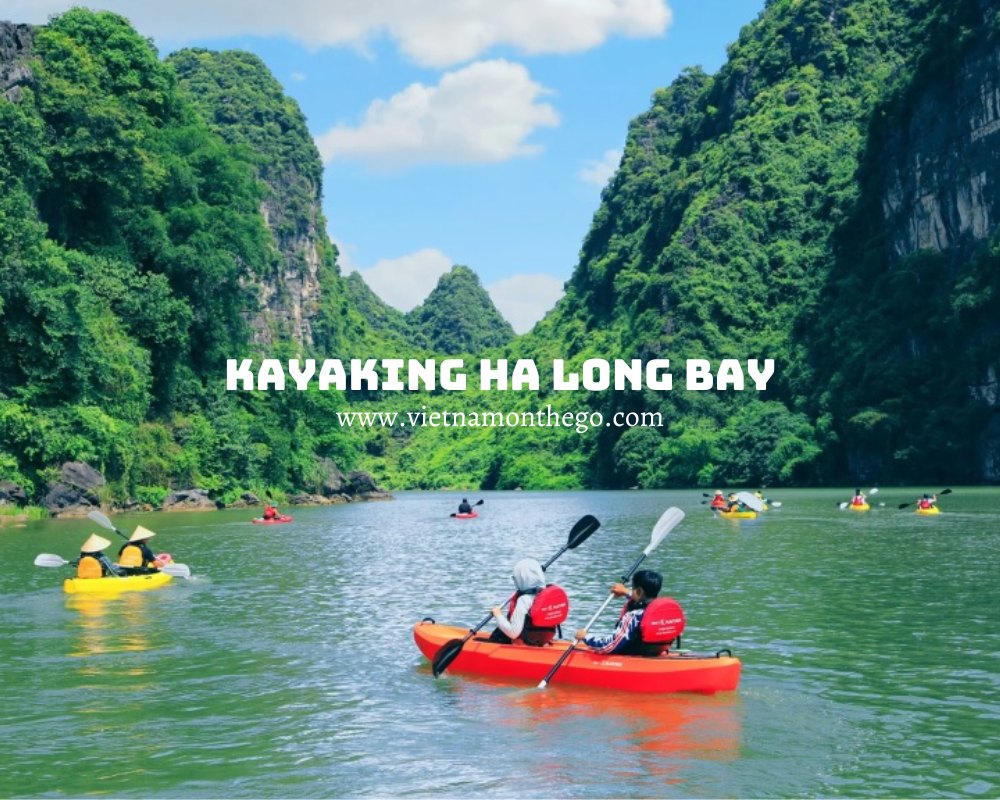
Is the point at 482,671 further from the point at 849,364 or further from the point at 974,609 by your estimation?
the point at 849,364

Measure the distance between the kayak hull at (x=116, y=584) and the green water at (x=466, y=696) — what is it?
29cm

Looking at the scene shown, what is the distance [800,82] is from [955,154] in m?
44.4

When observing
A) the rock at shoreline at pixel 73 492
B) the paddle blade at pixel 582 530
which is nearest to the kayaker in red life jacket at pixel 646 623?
the paddle blade at pixel 582 530

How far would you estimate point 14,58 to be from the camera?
4425 centimetres

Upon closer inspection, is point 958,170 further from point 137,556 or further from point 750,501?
point 137,556

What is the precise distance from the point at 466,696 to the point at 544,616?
49.2 inches

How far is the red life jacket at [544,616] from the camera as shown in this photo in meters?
12.1

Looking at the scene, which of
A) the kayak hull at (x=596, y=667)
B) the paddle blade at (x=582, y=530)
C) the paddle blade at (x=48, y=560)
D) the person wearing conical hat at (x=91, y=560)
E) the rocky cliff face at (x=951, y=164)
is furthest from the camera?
the rocky cliff face at (x=951, y=164)

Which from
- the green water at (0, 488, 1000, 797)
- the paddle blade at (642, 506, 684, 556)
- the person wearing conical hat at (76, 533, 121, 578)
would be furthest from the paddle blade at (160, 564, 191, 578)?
the paddle blade at (642, 506, 684, 556)

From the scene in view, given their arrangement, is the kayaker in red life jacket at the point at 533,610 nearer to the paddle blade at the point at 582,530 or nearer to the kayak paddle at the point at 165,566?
the paddle blade at the point at 582,530

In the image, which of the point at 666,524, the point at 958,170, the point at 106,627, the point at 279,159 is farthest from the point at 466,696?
the point at 279,159

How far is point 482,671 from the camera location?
12.2 metres

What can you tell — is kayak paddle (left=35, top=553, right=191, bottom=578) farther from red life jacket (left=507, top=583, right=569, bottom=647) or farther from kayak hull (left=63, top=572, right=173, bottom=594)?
red life jacket (left=507, top=583, right=569, bottom=647)

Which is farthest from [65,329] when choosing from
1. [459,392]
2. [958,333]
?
[459,392]
